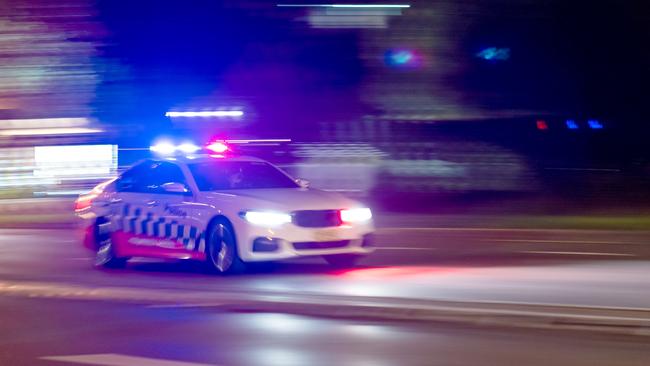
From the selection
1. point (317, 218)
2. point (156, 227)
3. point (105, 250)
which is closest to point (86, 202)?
point (105, 250)

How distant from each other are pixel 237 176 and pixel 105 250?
6.67ft

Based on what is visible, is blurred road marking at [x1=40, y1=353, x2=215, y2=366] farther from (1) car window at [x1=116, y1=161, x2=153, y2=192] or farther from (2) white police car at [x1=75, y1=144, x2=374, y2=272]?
(1) car window at [x1=116, y1=161, x2=153, y2=192]

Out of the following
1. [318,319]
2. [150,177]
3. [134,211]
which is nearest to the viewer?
[318,319]

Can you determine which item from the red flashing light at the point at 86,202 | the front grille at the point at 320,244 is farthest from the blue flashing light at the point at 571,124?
the front grille at the point at 320,244

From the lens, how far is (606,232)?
2014cm

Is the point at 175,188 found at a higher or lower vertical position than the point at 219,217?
higher

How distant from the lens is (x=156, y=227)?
14.2 meters

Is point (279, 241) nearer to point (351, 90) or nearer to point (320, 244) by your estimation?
point (320, 244)

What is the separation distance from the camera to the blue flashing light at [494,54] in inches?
1013

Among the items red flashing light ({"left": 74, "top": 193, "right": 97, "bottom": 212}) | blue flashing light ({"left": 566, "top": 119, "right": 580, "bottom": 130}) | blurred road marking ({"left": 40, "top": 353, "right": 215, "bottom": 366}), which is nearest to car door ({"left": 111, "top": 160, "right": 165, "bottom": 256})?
red flashing light ({"left": 74, "top": 193, "right": 97, "bottom": 212})

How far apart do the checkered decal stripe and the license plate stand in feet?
4.44

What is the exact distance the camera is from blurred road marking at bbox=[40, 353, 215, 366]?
815 centimetres

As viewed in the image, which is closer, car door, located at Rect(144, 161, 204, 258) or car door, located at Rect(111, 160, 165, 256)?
car door, located at Rect(144, 161, 204, 258)

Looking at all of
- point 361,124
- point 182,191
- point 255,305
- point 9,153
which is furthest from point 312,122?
point 255,305
